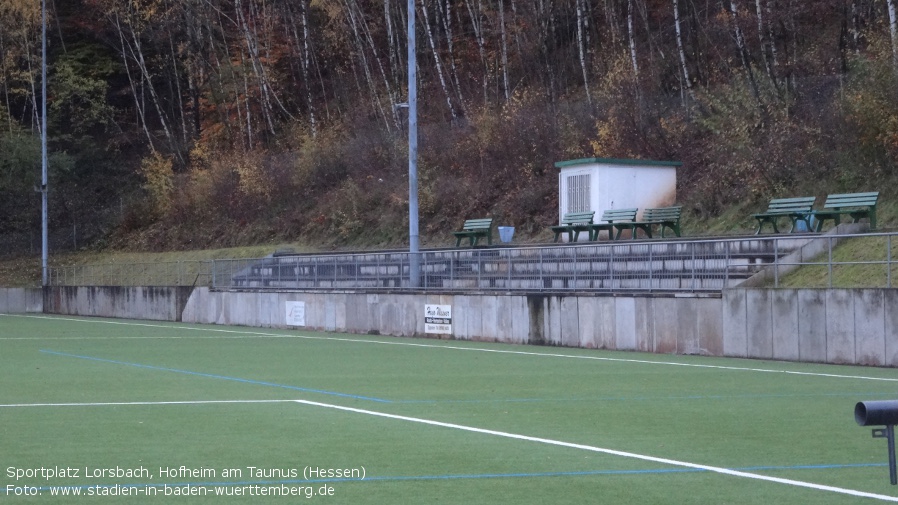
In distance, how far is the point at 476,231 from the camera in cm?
4056

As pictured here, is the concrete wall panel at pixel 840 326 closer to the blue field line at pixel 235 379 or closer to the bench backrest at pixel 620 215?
the blue field line at pixel 235 379

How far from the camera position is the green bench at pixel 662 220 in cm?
3409

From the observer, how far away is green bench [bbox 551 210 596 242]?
35656 mm

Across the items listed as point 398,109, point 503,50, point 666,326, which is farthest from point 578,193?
point 398,109

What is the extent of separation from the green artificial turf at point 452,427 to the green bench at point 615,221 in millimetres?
11820

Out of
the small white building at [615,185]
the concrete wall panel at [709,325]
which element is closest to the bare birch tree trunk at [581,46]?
the small white building at [615,185]

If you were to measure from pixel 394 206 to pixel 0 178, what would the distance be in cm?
2992

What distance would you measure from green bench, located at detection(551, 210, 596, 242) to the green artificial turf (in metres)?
12.8

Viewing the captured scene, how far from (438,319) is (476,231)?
9084 millimetres

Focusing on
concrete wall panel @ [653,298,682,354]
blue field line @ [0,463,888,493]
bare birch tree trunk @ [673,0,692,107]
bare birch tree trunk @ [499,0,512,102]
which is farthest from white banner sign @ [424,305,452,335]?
bare birch tree trunk @ [499,0,512,102]

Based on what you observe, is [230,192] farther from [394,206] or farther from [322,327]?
[322,327]

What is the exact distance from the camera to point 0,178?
233 feet

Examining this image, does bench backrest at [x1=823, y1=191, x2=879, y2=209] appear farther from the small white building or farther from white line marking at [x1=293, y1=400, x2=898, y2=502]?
white line marking at [x1=293, y1=400, x2=898, y2=502]

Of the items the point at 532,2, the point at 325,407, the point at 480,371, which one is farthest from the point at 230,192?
the point at 325,407
